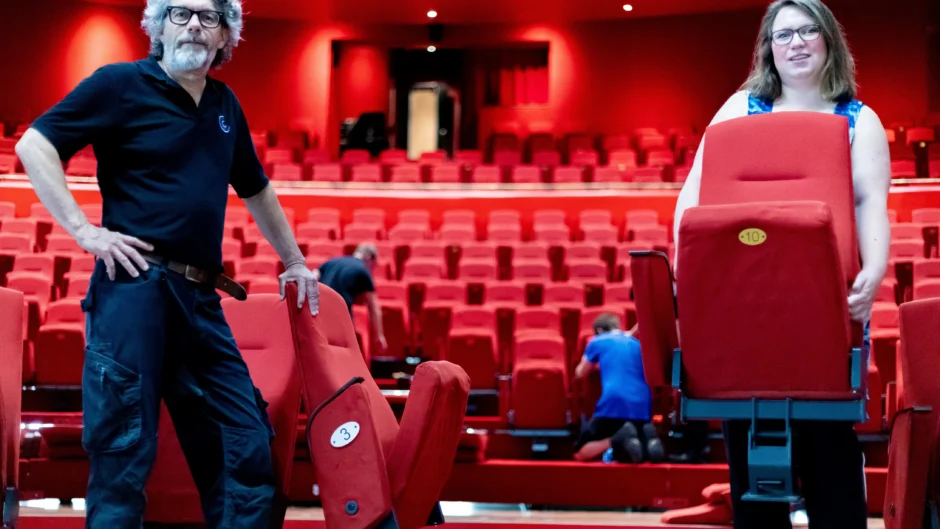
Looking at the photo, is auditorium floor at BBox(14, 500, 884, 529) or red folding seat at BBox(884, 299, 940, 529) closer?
red folding seat at BBox(884, 299, 940, 529)

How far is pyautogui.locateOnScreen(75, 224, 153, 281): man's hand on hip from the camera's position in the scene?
156 centimetres

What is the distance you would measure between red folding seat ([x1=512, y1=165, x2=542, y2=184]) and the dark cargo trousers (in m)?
7.08

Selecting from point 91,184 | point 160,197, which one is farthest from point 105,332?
point 91,184

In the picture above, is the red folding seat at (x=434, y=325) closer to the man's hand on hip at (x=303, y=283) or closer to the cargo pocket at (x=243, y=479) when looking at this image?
the man's hand on hip at (x=303, y=283)

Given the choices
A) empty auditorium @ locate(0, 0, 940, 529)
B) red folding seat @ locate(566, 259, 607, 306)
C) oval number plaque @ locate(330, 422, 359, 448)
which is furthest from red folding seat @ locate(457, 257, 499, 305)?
oval number plaque @ locate(330, 422, 359, 448)

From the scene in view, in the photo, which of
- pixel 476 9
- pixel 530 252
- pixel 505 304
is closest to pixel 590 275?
pixel 530 252

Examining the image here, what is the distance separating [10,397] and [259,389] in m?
0.45

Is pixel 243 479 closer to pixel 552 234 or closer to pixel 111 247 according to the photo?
pixel 111 247

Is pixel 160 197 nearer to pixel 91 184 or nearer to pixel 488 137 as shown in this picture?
pixel 91 184

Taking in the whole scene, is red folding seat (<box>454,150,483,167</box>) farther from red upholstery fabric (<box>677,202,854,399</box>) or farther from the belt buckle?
red upholstery fabric (<box>677,202,854,399</box>)

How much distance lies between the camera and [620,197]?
8.36m

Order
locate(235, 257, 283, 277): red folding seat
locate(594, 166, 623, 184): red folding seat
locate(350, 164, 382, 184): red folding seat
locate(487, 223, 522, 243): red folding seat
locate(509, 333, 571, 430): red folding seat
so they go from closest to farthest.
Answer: locate(509, 333, 571, 430): red folding seat → locate(235, 257, 283, 277): red folding seat → locate(487, 223, 522, 243): red folding seat → locate(594, 166, 623, 184): red folding seat → locate(350, 164, 382, 184): red folding seat

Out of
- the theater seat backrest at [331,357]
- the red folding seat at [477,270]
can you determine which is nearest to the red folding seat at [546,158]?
the red folding seat at [477,270]

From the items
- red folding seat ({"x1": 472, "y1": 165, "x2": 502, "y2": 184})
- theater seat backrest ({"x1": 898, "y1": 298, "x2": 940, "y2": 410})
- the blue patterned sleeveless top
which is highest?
red folding seat ({"x1": 472, "y1": 165, "x2": 502, "y2": 184})
